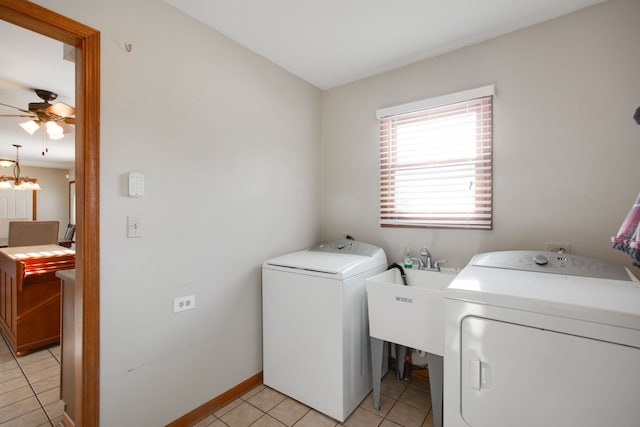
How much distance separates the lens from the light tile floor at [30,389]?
180 centimetres

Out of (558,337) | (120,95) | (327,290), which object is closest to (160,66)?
(120,95)

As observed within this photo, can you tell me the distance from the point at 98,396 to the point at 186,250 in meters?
0.78

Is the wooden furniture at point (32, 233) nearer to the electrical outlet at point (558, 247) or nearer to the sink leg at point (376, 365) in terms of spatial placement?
the sink leg at point (376, 365)

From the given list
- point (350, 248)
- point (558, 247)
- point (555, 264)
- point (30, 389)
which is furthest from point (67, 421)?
point (558, 247)

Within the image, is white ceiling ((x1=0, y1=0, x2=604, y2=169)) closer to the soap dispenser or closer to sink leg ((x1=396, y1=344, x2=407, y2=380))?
the soap dispenser

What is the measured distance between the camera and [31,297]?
8.72 feet

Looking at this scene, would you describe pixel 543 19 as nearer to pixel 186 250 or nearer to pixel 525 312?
pixel 525 312

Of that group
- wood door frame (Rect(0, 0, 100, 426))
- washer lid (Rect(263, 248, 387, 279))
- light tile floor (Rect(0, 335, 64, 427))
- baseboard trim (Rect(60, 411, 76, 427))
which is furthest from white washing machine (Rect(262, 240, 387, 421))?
light tile floor (Rect(0, 335, 64, 427))

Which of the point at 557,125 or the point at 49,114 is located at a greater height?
the point at 49,114

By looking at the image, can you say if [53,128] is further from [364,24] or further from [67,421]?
[364,24]

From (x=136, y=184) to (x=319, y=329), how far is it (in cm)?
133

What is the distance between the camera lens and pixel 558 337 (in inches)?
42.6

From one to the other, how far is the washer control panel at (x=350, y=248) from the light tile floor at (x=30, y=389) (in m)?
2.03

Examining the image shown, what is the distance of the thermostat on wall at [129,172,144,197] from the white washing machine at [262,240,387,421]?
0.96m
